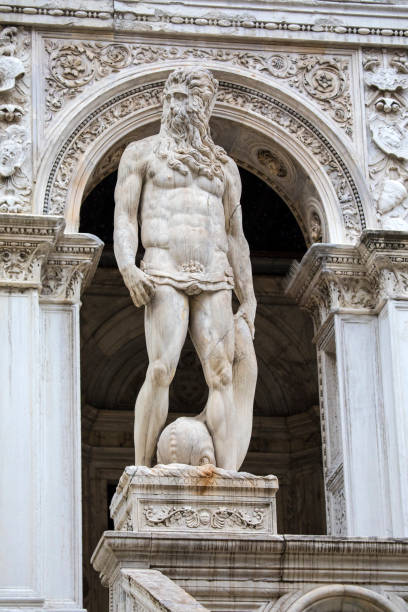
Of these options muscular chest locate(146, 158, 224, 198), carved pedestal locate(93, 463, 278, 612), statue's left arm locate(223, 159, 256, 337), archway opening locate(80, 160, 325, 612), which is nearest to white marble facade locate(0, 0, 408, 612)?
muscular chest locate(146, 158, 224, 198)

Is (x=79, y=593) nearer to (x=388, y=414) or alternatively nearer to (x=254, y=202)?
(x=388, y=414)

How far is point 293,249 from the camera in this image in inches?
931

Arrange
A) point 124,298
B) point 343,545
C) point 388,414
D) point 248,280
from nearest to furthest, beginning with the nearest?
1. point 343,545
2. point 248,280
3. point 388,414
4. point 124,298

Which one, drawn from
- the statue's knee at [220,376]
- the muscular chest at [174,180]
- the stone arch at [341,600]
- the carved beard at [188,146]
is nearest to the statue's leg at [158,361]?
the statue's knee at [220,376]

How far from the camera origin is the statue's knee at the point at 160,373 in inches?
651

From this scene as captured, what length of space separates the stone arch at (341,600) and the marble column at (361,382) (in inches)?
124

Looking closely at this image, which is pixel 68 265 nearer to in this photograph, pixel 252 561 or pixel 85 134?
pixel 85 134

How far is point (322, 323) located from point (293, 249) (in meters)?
4.36

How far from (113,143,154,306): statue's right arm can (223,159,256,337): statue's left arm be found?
0.79 metres

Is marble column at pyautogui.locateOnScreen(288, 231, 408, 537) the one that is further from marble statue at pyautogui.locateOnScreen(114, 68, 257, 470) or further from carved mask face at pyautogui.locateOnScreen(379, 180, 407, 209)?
marble statue at pyautogui.locateOnScreen(114, 68, 257, 470)

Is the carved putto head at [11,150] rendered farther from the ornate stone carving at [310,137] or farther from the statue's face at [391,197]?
the statue's face at [391,197]

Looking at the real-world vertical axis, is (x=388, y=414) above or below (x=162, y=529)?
above

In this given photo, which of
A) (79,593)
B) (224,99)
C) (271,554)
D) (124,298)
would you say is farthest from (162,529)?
(124,298)

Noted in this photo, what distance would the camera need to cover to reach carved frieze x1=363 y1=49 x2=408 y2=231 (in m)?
19.2
